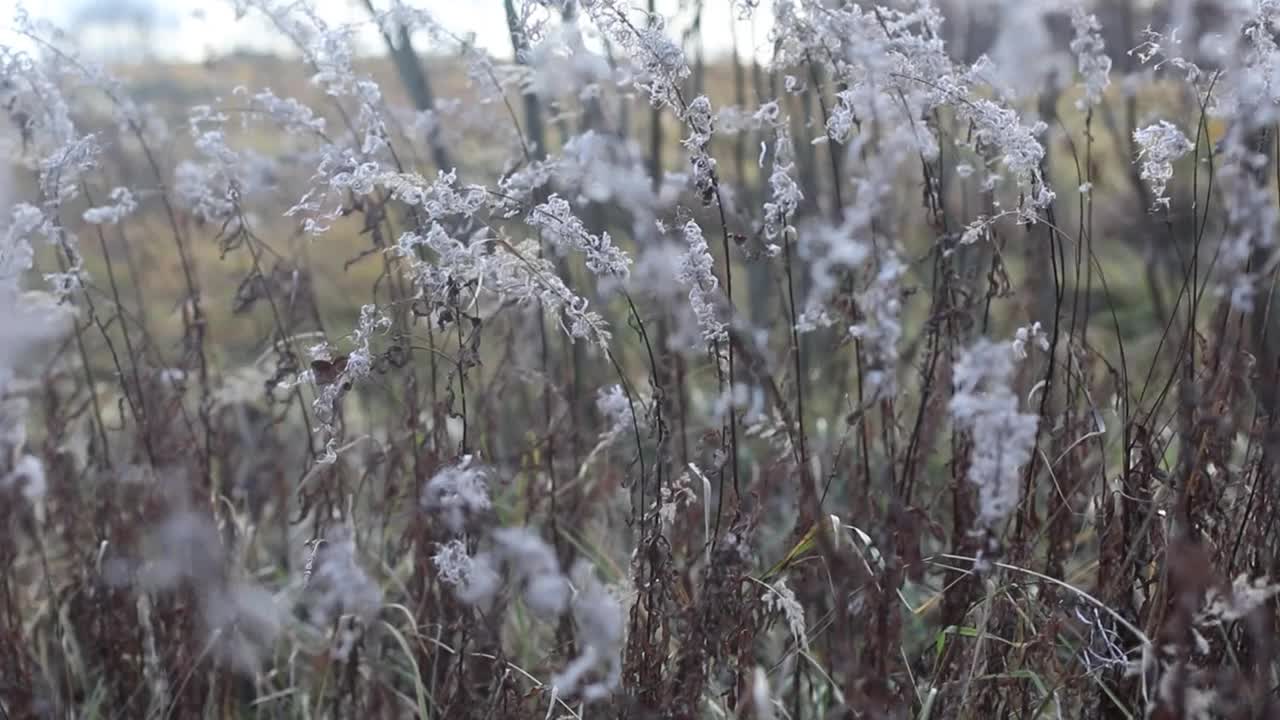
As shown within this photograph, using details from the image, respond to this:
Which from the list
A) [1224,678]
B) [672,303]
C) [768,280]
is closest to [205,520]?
[672,303]

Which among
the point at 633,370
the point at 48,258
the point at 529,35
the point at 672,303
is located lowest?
the point at 633,370

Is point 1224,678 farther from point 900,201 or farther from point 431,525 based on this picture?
point 900,201

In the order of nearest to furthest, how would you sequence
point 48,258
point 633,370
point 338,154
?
point 338,154
point 633,370
point 48,258

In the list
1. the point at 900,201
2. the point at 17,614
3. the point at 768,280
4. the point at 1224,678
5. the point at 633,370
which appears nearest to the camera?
the point at 1224,678

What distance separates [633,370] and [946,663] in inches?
135

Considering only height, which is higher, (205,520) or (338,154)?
(338,154)

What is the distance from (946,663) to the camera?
6.08 feet

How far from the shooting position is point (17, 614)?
7.77 feet

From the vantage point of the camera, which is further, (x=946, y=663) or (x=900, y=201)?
(x=900, y=201)

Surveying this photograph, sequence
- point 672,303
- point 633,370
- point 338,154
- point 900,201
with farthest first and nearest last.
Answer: point 633,370 < point 900,201 < point 338,154 < point 672,303

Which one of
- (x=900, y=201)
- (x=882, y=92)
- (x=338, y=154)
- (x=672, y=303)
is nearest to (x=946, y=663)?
(x=672, y=303)

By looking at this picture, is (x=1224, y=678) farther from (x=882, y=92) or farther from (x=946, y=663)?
(x=882, y=92)

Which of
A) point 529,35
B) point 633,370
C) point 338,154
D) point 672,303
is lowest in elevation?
point 633,370

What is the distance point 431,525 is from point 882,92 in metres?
0.98
